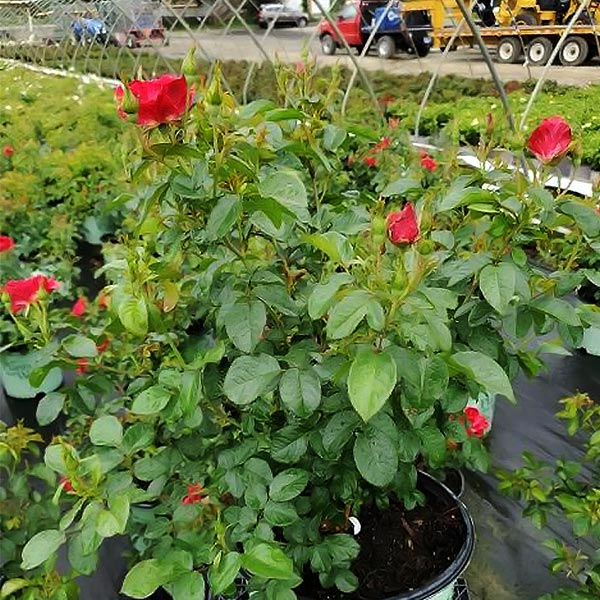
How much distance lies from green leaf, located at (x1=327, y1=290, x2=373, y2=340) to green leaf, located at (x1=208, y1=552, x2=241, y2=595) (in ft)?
1.00

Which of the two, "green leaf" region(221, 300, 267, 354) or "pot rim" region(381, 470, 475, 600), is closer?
"green leaf" region(221, 300, 267, 354)

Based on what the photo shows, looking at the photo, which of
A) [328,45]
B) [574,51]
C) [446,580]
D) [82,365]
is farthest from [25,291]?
[328,45]

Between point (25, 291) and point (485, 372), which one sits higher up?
point (485, 372)

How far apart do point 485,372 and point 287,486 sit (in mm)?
322

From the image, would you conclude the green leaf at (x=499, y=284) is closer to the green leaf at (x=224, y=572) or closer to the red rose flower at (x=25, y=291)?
the green leaf at (x=224, y=572)

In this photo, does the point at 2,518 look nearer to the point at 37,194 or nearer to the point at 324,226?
the point at 324,226

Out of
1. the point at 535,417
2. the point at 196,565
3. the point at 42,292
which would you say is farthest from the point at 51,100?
the point at 196,565

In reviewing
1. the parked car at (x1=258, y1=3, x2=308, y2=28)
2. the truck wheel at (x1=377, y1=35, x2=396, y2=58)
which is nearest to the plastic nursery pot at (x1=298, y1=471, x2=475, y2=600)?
the parked car at (x1=258, y1=3, x2=308, y2=28)

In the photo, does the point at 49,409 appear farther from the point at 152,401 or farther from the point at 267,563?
the point at 267,563

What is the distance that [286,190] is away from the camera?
2.78 feet

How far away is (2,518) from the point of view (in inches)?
54.5

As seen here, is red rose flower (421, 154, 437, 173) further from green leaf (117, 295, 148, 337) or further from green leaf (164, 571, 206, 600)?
green leaf (164, 571, 206, 600)

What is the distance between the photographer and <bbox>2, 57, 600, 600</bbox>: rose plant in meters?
0.83

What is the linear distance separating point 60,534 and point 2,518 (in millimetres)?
535
